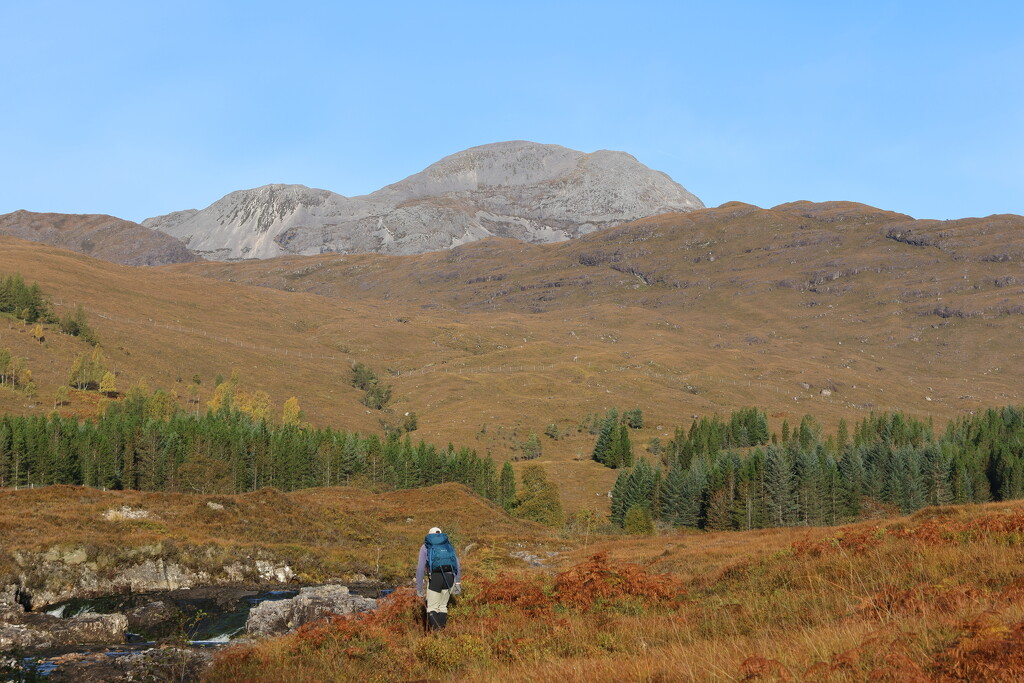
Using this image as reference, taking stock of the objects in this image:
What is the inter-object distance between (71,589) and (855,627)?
1598 inches

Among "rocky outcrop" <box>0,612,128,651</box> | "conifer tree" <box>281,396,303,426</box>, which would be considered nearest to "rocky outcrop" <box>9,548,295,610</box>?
"rocky outcrop" <box>0,612,128,651</box>

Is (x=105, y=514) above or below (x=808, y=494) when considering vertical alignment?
above

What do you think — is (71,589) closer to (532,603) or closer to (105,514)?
(105,514)

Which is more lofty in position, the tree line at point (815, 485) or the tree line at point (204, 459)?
the tree line at point (204, 459)

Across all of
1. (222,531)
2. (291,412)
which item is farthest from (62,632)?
(291,412)

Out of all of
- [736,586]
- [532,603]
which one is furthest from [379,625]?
[736,586]

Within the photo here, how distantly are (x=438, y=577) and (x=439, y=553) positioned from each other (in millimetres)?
555

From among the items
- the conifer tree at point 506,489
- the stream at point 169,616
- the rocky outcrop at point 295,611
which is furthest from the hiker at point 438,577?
the conifer tree at point 506,489

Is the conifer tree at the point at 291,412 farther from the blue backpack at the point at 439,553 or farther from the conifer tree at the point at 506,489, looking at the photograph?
the blue backpack at the point at 439,553

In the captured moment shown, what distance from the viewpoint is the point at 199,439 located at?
367ft

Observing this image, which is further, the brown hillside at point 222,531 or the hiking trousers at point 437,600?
the brown hillside at point 222,531

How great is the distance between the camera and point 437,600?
17766mm

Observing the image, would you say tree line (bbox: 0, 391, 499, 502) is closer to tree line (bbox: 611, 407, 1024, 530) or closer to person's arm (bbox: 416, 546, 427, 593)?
tree line (bbox: 611, 407, 1024, 530)

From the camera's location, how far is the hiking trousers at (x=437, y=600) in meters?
17.7
